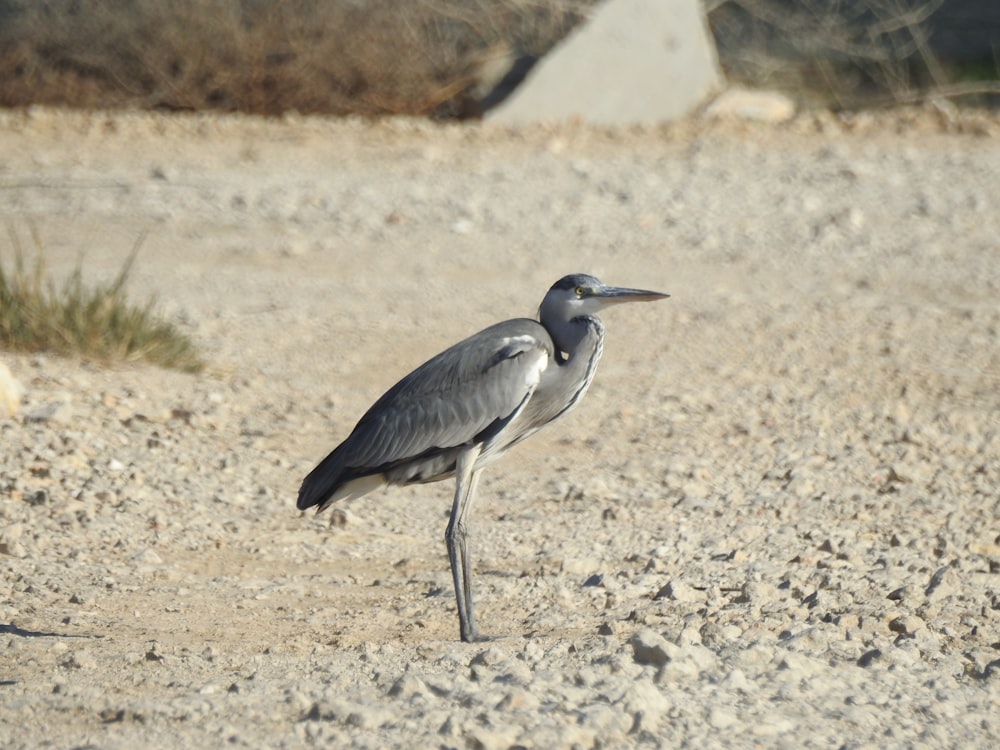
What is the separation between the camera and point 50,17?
14.4 metres

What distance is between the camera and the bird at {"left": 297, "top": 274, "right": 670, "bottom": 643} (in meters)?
5.14

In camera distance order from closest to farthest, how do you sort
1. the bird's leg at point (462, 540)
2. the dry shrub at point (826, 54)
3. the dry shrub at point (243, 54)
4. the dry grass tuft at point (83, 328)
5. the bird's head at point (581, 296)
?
1. the bird's leg at point (462, 540)
2. the bird's head at point (581, 296)
3. the dry grass tuft at point (83, 328)
4. the dry shrub at point (243, 54)
5. the dry shrub at point (826, 54)

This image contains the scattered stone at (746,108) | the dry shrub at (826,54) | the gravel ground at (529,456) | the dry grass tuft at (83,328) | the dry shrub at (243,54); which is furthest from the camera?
the dry shrub at (826,54)

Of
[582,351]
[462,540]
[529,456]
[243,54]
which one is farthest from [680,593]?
[243,54]

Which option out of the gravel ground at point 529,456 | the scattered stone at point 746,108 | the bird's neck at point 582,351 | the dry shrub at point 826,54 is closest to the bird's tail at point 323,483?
the gravel ground at point 529,456

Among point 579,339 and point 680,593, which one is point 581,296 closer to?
point 579,339

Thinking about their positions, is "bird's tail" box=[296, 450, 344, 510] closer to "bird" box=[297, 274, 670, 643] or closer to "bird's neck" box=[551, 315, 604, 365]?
"bird" box=[297, 274, 670, 643]

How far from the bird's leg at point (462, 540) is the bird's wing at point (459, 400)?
0.35ft

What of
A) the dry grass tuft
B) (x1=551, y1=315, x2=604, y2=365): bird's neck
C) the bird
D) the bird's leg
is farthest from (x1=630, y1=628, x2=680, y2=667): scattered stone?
the dry grass tuft

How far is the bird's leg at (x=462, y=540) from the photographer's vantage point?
4969mm

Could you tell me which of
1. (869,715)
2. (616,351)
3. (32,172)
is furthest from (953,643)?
(32,172)

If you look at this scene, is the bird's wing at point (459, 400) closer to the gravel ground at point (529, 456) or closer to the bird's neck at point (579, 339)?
the bird's neck at point (579, 339)

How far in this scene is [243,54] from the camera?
14094 millimetres

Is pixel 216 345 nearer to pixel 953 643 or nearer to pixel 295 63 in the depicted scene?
pixel 953 643
